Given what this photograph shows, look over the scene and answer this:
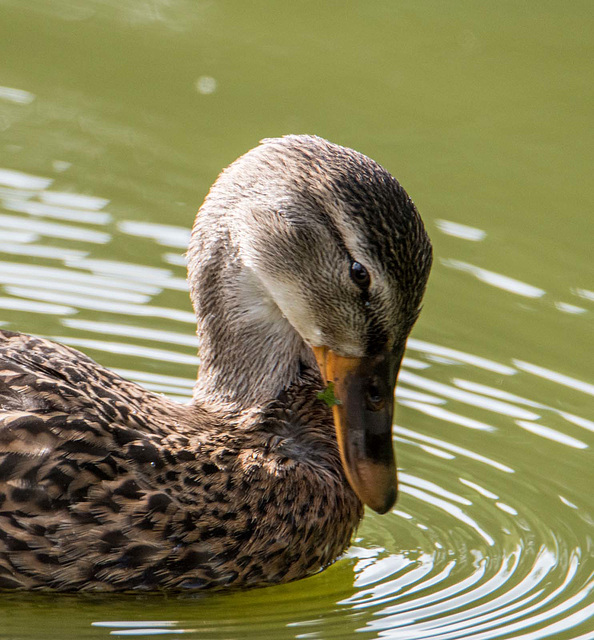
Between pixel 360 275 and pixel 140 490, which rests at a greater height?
pixel 360 275

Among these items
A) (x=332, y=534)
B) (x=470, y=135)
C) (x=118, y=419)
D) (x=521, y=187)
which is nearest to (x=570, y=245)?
(x=521, y=187)

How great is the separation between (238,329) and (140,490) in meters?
1.10

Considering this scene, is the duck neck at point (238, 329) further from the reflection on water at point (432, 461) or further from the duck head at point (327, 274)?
the reflection on water at point (432, 461)

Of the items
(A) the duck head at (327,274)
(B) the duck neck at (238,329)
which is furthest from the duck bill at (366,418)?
(B) the duck neck at (238,329)

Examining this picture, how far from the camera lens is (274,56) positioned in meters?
11.8

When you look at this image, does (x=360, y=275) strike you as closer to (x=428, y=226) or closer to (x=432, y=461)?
(x=432, y=461)

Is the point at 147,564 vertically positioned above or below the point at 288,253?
below

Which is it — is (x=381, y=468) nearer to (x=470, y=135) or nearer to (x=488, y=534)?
(x=488, y=534)

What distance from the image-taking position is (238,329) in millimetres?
6441

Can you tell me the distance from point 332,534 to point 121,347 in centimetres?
201

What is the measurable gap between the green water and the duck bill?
0.39 m

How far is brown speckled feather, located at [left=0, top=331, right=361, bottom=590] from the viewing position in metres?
5.48

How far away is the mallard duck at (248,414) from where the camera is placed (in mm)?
5523

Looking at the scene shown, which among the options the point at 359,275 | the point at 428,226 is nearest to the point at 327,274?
the point at 359,275
